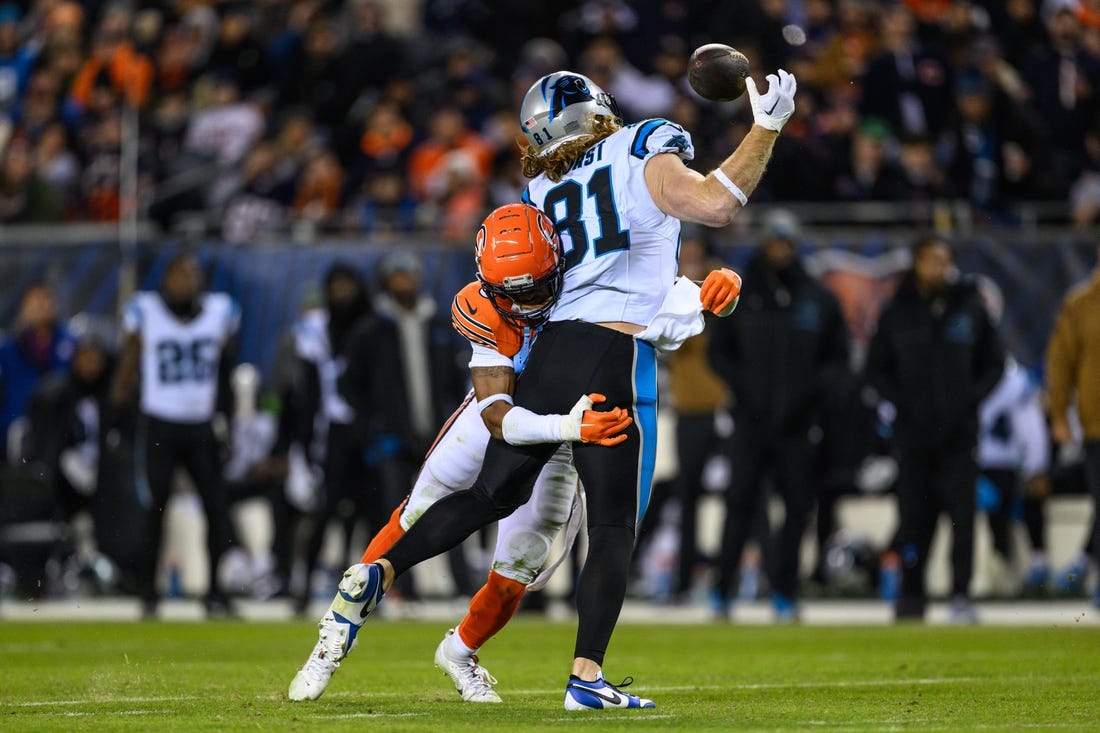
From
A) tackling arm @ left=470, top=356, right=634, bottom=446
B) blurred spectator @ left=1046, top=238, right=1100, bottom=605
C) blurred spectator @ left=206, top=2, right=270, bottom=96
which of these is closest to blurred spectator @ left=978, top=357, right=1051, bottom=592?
blurred spectator @ left=1046, top=238, right=1100, bottom=605

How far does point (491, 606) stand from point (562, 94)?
1.62m

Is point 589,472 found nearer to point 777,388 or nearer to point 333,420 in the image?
point 777,388

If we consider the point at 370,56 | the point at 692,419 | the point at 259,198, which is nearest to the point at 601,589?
the point at 692,419

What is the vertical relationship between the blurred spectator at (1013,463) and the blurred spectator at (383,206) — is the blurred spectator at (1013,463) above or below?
below

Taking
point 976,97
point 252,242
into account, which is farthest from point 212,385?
point 976,97

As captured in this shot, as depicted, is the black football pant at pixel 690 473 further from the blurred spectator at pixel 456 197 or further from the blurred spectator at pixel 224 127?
the blurred spectator at pixel 224 127

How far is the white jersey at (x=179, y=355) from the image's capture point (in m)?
11.9

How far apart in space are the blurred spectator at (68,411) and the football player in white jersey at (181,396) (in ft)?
Result: 5.14

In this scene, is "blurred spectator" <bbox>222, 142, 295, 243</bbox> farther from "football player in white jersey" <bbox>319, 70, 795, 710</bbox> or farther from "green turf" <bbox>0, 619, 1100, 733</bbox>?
"football player in white jersey" <bbox>319, 70, 795, 710</bbox>

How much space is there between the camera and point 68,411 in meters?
14.0

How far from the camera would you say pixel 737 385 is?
1155cm

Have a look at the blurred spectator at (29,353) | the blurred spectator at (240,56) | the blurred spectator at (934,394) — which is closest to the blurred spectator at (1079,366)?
the blurred spectator at (934,394)

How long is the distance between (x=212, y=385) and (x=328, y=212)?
14.4 ft

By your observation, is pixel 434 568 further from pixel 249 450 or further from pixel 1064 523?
pixel 1064 523
